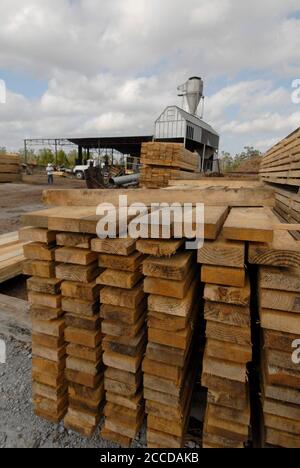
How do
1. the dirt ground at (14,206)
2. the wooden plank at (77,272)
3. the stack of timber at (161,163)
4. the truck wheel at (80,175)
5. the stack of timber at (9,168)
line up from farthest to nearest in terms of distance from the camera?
the truck wheel at (80,175) → the stack of timber at (9,168) → the stack of timber at (161,163) → the dirt ground at (14,206) → the wooden plank at (77,272)

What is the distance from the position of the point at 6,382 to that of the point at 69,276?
1.40 metres

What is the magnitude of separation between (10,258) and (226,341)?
359 cm

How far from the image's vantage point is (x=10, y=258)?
4164 millimetres

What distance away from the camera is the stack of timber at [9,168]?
19.2 m

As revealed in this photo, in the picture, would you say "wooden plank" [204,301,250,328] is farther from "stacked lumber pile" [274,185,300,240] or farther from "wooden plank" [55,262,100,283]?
"stacked lumber pile" [274,185,300,240]

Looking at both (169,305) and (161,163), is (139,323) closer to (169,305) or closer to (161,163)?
(169,305)

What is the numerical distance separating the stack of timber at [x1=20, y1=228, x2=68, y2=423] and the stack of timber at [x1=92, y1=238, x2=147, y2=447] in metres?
0.38

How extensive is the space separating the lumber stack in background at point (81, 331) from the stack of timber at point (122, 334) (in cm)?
9

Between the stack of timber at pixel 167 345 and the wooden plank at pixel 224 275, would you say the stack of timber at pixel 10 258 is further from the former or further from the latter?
the wooden plank at pixel 224 275

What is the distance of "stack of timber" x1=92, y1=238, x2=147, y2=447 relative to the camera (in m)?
1.74

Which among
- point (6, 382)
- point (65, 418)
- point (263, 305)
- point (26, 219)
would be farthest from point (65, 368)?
point (263, 305)

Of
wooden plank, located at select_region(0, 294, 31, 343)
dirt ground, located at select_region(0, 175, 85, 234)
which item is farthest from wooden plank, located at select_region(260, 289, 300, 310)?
dirt ground, located at select_region(0, 175, 85, 234)

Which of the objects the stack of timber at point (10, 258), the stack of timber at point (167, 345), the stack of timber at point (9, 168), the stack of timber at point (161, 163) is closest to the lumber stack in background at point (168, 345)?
the stack of timber at point (167, 345)
